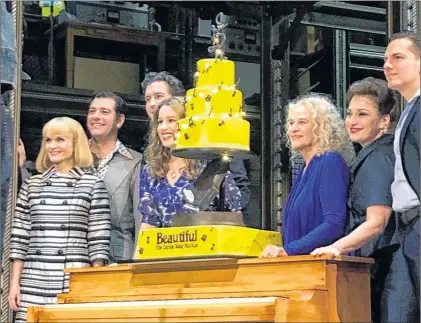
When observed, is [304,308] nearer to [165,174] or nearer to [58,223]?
[165,174]

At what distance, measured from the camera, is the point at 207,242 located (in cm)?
284

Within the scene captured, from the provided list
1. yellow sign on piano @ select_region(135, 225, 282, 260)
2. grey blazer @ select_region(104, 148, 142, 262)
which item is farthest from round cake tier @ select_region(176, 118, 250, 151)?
grey blazer @ select_region(104, 148, 142, 262)

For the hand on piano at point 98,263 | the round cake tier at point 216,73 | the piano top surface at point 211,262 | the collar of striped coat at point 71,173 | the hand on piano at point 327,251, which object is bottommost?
the piano top surface at point 211,262

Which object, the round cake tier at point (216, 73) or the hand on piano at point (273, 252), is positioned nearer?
the hand on piano at point (273, 252)

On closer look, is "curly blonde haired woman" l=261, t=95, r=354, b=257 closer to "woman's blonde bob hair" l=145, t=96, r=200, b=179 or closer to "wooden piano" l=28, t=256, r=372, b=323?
"wooden piano" l=28, t=256, r=372, b=323

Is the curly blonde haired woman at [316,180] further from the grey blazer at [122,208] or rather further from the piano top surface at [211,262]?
the grey blazer at [122,208]

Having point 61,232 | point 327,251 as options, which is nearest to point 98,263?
point 61,232

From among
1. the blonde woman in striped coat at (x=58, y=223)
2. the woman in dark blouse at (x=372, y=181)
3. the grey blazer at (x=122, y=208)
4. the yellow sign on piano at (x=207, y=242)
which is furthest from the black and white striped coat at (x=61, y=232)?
the woman in dark blouse at (x=372, y=181)

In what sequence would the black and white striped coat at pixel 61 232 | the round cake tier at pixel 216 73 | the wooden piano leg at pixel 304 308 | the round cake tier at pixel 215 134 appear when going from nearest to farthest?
the wooden piano leg at pixel 304 308
the round cake tier at pixel 215 134
the round cake tier at pixel 216 73
the black and white striped coat at pixel 61 232

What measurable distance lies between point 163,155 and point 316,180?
2.33 feet

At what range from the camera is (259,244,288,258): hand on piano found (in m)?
2.81

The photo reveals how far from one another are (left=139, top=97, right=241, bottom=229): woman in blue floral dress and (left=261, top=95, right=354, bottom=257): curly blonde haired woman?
1.44ft

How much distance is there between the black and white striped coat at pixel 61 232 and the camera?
3.43 meters

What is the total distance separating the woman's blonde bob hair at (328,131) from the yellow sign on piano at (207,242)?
33 cm
